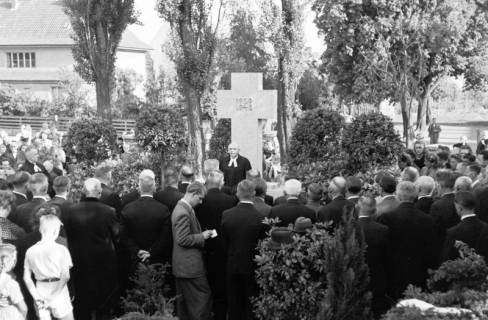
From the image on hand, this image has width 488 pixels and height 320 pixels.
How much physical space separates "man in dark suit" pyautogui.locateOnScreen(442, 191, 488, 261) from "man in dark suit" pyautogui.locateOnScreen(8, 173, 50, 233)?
4.30m

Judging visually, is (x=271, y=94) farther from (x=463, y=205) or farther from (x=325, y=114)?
(x=463, y=205)

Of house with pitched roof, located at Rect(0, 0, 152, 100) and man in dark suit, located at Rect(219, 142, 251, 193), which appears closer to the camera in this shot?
man in dark suit, located at Rect(219, 142, 251, 193)

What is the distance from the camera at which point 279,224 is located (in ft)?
28.4

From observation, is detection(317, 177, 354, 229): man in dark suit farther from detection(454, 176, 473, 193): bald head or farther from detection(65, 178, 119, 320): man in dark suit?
detection(65, 178, 119, 320): man in dark suit

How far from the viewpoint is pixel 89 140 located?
15273mm

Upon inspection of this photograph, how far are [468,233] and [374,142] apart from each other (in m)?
5.08

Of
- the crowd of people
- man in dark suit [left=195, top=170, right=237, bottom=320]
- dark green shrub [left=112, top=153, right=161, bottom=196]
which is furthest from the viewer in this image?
dark green shrub [left=112, top=153, right=161, bottom=196]

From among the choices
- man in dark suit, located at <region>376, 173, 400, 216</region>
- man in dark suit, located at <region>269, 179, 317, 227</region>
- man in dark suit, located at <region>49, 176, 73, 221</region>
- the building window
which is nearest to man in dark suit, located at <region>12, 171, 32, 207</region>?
man in dark suit, located at <region>49, 176, 73, 221</region>

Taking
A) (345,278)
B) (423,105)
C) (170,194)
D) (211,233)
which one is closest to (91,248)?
(211,233)

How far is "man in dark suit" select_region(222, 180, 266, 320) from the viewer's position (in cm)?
862

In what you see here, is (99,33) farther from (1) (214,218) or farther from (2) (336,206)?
(2) (336,206)

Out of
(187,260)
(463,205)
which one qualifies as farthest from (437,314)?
(187,260)

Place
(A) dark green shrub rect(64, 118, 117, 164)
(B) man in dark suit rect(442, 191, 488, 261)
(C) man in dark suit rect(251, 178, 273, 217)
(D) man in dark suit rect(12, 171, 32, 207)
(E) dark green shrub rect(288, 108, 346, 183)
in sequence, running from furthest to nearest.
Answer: (A) dark green shrub rect(64, 118, 117, 164) < (E) dark green shrub rect(288, 108, 346, 183) < (D) man in dark suit rect(12, 171, 32, 207) < (C) man in dark suit rect(251, 178, 273, 217) < (B) man in dark suit rect(442, 191, 488, 261)

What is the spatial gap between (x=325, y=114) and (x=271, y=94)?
3.47m
